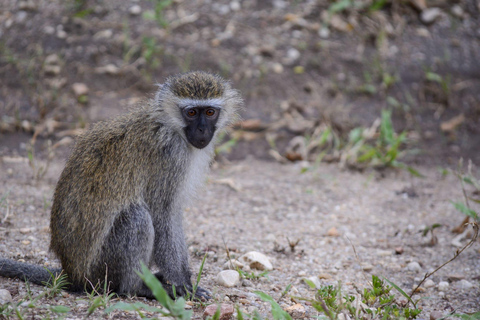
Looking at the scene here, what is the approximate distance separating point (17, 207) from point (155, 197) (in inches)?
72.7

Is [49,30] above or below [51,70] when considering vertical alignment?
above

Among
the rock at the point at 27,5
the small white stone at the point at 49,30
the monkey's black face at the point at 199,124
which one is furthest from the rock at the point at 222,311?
the rock at the point at 27,5

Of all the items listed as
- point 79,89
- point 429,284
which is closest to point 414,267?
point 429,284

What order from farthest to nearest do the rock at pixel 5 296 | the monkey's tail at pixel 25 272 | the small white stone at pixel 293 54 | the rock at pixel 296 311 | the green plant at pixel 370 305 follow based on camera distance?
the small white stone at pixel 293 54, the monkey's tail at pixel 25 272, the rock at pixel 296 311, the green plant at pixel 370 305, the rock at pixel 5 296

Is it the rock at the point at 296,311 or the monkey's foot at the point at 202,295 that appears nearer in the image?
the rock at the point at 296,311

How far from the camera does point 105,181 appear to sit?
12.1ft

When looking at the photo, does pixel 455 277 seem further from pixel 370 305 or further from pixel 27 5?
pixel 27 5

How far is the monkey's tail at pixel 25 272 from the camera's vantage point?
3541 millimetres

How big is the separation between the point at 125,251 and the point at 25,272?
27.8 inches

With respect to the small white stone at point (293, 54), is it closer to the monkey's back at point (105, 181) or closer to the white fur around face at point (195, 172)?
the white fur around face at point (195, 172)

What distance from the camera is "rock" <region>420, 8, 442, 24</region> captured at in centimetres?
890

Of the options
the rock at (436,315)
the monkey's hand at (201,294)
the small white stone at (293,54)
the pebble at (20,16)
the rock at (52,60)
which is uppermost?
the pebble at (20,16)

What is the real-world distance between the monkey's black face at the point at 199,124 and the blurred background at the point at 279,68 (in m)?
2.74

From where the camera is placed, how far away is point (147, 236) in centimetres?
364
